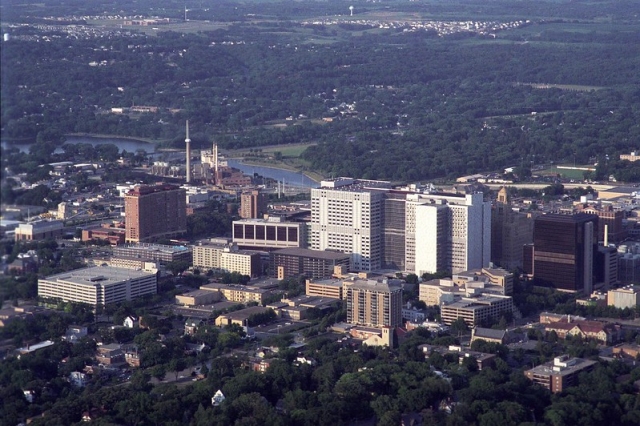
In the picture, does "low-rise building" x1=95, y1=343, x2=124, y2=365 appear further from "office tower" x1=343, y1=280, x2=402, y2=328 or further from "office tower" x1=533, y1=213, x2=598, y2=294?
"office tower" x1=533, y1=213, x2=598, y2=294

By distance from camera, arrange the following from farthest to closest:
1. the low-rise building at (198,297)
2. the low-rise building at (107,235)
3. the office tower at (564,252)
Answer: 1. the low-rise building at (107,235)
2. the office tower at (564,252)
3. the low-rise building at (198,297)

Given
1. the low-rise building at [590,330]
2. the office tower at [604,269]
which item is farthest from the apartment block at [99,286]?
the office tower at [604,269]

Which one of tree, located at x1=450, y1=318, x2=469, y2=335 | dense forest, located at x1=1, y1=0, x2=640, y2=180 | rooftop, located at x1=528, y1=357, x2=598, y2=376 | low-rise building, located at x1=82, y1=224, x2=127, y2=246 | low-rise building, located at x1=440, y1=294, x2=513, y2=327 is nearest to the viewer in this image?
rooftop, located at x1=528, y1=357, x2=598, y2=376

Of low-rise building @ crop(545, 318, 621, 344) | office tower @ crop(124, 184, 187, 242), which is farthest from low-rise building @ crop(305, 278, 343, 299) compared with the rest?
office tower @ crop(124, 184, 187, 242)

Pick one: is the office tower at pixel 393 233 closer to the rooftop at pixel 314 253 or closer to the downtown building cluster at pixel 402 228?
the downtown building cluster at pixel 402 228

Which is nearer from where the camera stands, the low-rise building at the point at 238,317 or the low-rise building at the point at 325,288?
the low-rise building at the point at 238,317

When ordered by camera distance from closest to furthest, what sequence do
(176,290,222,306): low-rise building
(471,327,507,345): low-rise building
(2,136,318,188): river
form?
(471,327,507,345): low-rise building → (176,290,222,306): low-rise building → (2,136,318,188): river

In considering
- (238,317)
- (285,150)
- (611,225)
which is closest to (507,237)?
(611,225)
